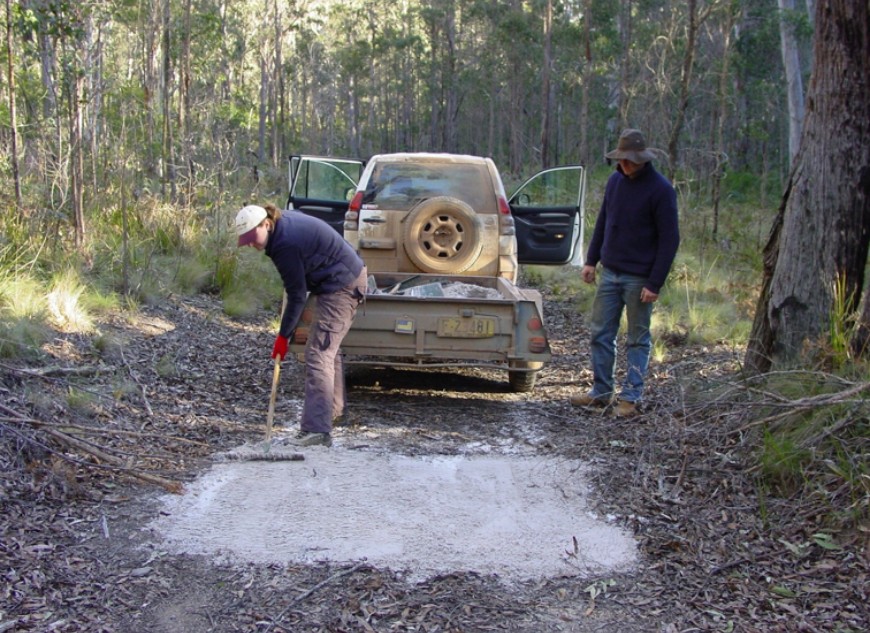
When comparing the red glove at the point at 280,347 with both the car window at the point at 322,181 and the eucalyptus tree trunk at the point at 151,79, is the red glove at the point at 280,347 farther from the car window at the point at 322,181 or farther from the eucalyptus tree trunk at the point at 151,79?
the eucalyptus tree trunk at the point at 151,79

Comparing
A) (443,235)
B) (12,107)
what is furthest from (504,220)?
(12,107)

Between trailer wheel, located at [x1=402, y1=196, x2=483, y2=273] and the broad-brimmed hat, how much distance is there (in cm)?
210

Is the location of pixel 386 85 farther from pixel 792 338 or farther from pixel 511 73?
pixel 792 338

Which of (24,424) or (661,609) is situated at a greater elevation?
(24,424)

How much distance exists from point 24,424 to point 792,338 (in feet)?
15.2

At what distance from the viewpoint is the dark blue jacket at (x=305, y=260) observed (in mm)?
5566

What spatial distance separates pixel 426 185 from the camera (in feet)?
28.2

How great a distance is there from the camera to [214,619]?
349 cm

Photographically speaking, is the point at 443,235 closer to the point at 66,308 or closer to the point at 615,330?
the point at 615,330

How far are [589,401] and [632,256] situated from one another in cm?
115

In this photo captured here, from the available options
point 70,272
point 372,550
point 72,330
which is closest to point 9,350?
point 72,330

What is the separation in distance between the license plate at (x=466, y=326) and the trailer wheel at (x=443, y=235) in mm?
1717

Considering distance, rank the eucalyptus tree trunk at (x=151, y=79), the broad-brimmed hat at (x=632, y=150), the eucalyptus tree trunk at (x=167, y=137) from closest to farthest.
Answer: the broad-brimmed hat at (x=632, y=150) → the eucalyptus tree trunk at (x=167, y=137) → the eucalyptus tree trunk at (x=151, y=79)

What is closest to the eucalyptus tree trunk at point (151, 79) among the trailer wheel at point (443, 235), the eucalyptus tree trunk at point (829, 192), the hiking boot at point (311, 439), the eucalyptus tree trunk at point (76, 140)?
the eucalyptus tree trunk at point (76, 140)
